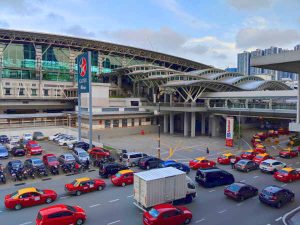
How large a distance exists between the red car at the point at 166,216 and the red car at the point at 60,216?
13.0 feet

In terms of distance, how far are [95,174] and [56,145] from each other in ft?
59.1

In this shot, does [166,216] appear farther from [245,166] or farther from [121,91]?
[121,91]

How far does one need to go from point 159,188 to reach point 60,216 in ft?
20.4

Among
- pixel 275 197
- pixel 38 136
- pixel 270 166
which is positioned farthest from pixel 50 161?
pixel 270 166

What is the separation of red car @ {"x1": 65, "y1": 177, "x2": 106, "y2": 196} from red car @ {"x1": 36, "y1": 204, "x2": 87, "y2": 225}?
4.81 m

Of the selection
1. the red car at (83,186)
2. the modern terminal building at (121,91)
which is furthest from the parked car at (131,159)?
the modern terminal building at (121,91)

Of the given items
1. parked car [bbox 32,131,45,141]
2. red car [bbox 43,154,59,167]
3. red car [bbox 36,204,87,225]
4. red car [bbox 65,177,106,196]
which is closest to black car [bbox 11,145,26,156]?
red car [bbox 43,154,59,167]

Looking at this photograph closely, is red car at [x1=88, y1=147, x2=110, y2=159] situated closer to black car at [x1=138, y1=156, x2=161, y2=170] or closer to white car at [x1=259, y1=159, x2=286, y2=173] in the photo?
black car at [x1=138, y1=156, x2=161, y2=170]

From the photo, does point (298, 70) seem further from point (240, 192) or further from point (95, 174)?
point (95, 174)

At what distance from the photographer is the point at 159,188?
17.6 metres

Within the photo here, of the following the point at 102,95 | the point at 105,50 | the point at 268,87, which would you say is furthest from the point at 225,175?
the point at 105,50

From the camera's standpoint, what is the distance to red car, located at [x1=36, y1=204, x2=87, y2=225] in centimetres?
1512

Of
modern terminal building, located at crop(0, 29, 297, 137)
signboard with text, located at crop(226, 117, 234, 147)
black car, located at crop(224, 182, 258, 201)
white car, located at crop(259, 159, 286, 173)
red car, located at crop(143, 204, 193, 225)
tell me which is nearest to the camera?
red car, located at crop(143, 204, 193, 225)

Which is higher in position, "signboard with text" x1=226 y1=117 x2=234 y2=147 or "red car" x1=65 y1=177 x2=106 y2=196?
"signboard with text" x1=226 y1=117 x2=234 y2=147
